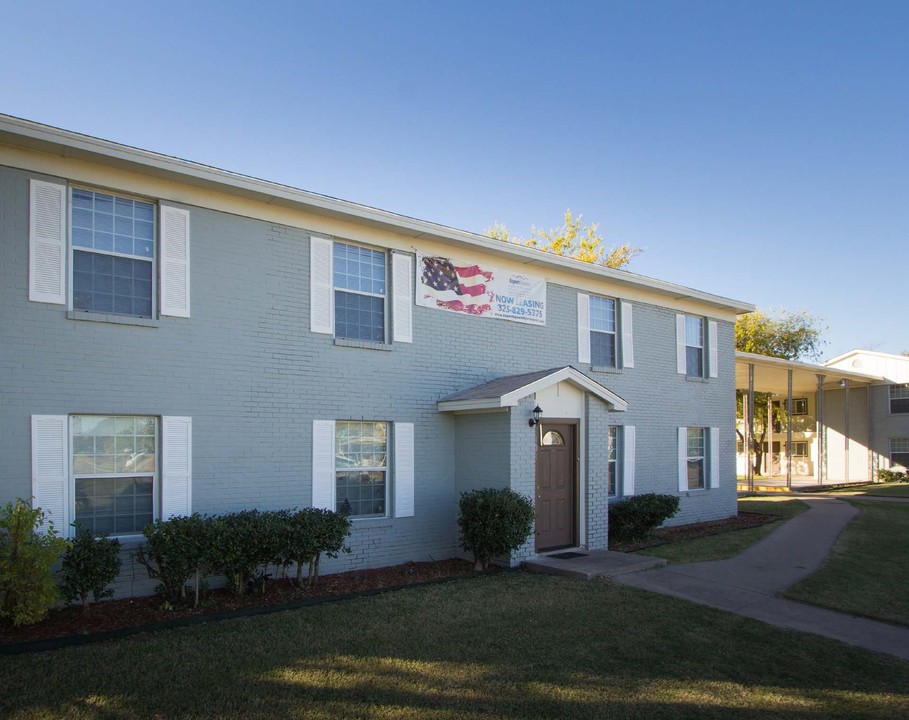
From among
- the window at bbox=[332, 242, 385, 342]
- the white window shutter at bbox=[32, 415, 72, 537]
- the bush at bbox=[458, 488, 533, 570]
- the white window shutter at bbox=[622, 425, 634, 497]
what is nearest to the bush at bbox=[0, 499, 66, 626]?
the white window shutter at bbox=[32, 415, 72, 537]

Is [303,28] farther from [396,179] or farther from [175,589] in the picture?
[175,589]

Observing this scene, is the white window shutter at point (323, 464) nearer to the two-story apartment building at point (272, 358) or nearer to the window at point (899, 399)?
the two-story apartment building at point (272, 358)

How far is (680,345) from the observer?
15680 mm

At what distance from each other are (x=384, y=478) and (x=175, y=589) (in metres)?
3.46

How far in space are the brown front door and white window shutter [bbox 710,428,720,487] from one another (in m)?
6.41

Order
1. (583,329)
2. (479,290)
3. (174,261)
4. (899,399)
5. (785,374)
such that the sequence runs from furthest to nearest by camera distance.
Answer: (899,399) → (785,374) → (583,329) → (479,290) → (174,261)

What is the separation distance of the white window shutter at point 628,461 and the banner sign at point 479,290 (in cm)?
330

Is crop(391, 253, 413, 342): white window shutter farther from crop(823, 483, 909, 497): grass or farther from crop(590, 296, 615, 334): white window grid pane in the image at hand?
crop(823, 483, 909, 497): grass

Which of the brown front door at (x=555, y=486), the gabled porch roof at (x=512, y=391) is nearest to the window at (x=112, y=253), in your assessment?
the gabled porch roof at (x=512, y=391)

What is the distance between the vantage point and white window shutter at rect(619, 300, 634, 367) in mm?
14312

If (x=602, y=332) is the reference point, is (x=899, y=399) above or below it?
below

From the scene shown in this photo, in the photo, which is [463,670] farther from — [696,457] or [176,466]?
[696,457]

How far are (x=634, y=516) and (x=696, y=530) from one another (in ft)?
9.07

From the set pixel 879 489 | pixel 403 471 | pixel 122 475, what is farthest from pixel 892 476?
pixel 122 475
